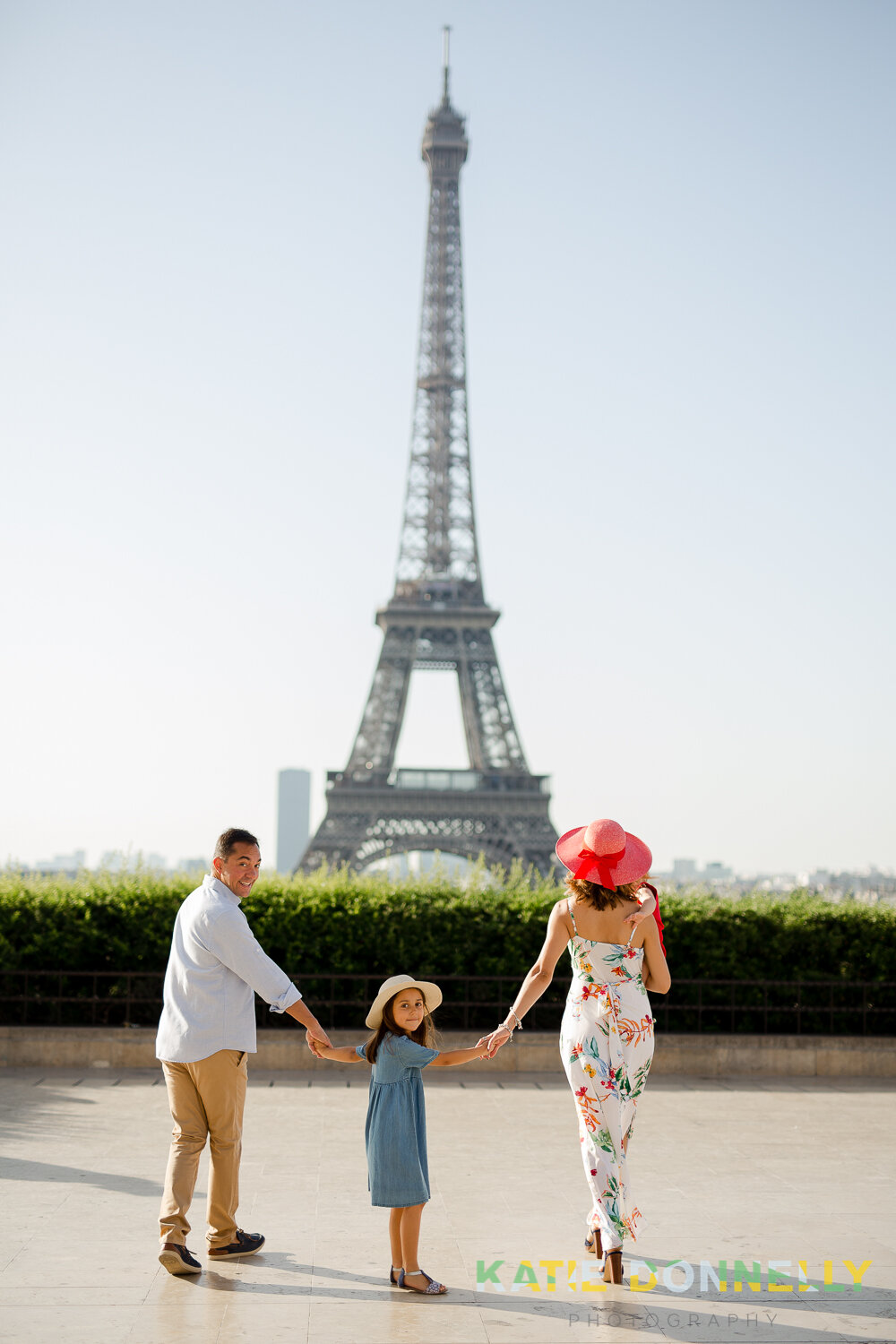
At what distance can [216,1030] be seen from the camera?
5.65 m

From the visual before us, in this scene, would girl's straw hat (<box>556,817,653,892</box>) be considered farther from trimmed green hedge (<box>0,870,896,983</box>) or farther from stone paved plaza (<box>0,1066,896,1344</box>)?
trimmed green hedge (<box>0,870,896,983</box>)

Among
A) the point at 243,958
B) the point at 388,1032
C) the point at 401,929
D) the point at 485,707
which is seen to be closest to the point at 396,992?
the point at 388,1032

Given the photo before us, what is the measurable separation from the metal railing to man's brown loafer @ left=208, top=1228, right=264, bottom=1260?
19.5 ft

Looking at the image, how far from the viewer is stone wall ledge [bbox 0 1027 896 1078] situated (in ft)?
36.8

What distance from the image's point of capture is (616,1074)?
18.4ft

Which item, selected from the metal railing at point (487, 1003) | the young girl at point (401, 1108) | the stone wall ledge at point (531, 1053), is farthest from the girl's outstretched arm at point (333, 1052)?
the metal railing at point (487, 1003)

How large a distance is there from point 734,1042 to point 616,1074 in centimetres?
668

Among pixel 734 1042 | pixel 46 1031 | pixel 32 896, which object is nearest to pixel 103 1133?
pixel 46 1031

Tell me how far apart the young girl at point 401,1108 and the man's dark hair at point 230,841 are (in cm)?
92

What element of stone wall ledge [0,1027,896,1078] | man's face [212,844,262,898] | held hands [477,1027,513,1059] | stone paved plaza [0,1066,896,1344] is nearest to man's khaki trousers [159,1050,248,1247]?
stone paved plaza [0,1066,896,1344]

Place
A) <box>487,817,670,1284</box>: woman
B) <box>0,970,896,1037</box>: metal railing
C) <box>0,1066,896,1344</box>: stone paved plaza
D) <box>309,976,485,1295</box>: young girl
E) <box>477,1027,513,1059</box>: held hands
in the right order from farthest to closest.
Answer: <box>0,970,896,1037</box>: metal railing < <box>477,1027,513,1059</box>: held hands < <box>487,817,670,1284</box>: woman < <box>309,976,485,1295</box>: young girl < <box>0,1066,896,1344</box>: stone paved plaza

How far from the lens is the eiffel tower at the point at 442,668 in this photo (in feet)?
156

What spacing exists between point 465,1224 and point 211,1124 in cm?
156

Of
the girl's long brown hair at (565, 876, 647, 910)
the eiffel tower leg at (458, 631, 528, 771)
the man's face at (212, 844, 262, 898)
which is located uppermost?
the eiffel tower leg at (458, 631, 528, 771)
